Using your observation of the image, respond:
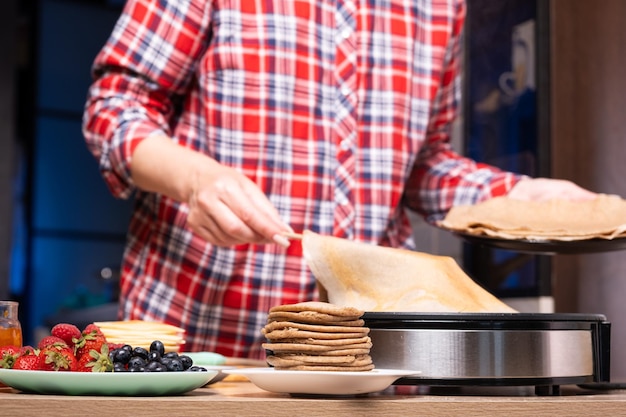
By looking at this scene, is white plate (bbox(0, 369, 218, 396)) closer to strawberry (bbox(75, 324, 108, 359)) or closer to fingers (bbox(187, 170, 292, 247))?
strawberry (bbox(75, 324, 108, 359))

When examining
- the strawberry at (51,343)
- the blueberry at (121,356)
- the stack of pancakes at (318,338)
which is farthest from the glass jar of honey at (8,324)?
the stack of pancakes at (318,338)

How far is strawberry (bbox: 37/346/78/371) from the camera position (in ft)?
2.95

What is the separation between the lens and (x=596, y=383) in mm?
1130

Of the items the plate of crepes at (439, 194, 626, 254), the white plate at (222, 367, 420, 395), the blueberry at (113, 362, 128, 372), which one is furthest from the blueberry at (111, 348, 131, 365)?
the plate of crepes at (439, 194, 626, 254)

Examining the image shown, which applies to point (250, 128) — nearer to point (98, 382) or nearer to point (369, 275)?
point (369, 275)

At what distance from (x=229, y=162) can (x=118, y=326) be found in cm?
54

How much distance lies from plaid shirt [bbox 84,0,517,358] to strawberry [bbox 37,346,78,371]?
686 mm

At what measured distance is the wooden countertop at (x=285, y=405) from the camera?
0.80m

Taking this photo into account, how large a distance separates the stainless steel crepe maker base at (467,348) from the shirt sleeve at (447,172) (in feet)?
2.20

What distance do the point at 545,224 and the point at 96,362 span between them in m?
0.76

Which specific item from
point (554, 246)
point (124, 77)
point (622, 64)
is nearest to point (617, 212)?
point (554, 246)

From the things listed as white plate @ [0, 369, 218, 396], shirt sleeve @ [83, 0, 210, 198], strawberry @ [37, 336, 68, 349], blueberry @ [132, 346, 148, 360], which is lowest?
white plate @ [0, 369, 218, 396]

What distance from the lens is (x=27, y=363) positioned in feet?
2.96

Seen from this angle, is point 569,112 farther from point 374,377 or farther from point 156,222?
point 374,377
